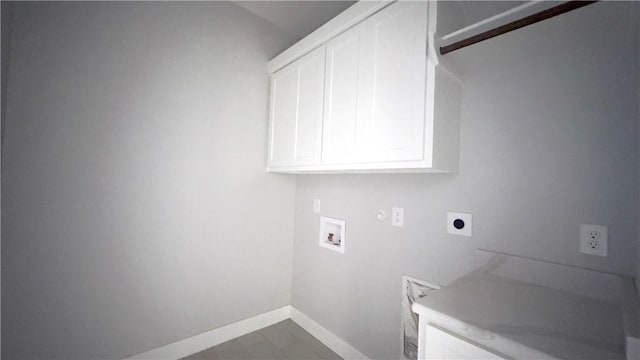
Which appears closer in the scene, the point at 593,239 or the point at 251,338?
the point at 593,239

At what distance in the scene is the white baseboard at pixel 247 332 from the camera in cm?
173

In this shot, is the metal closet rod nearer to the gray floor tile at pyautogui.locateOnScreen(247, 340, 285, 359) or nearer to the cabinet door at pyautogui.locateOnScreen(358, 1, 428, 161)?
the cabinet door at pyautogui.locateOnScreen(358, 1, 428, 161)

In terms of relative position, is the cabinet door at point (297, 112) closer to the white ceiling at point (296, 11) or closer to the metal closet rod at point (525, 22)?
the white ceiling at point (296, 11)

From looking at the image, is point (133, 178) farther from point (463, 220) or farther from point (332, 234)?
point (463, 220)

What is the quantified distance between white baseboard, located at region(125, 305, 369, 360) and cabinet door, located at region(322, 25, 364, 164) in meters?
1.40

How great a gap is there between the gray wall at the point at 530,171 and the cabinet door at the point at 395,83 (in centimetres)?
32

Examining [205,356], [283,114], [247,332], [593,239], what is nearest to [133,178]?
[283,114]

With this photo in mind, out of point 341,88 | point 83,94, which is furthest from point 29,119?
point 341,88

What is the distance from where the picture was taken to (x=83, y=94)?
56.1 inches

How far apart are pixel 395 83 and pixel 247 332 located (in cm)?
218

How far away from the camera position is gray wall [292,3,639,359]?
0.93 meters

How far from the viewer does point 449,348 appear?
0.73 metres

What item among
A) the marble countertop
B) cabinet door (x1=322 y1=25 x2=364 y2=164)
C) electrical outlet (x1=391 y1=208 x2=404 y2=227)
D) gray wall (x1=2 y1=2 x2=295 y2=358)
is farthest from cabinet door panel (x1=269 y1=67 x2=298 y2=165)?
the marble countertop

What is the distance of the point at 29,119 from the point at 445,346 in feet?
7.02
